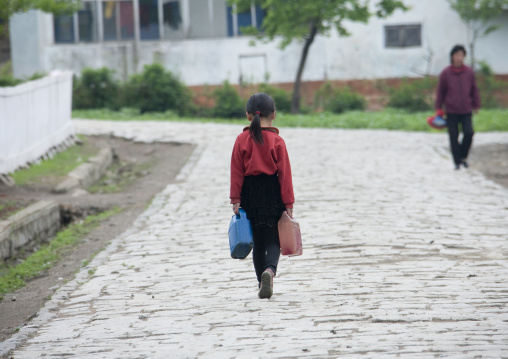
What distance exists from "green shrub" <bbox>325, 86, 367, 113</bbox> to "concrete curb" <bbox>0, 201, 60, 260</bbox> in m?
19.2

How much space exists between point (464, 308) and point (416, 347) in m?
1.00

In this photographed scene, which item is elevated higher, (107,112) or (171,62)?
(171,62)

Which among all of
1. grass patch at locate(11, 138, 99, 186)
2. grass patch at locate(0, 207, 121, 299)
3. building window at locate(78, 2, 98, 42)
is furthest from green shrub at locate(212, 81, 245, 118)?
grass patch at locate(0, 207, 121, 299)

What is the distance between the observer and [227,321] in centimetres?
492

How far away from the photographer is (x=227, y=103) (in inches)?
1077

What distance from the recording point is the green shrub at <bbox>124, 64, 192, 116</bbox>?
88.6 feet

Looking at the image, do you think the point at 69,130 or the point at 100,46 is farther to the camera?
the point at 100,46

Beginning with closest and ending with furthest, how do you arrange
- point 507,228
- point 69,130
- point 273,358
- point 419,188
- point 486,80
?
point 273,358 → point 507,228 → point 419,188 → point 69,130 → point 486,80

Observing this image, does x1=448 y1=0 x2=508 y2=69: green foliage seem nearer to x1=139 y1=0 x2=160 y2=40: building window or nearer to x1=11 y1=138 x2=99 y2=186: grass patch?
x1=139 y1=0 x2=160 y2=40: building window

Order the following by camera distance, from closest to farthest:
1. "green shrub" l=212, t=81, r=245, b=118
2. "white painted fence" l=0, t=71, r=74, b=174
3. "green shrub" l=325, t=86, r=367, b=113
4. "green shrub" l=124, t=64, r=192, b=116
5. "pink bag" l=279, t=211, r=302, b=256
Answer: "pink bag" l=279, t=211, r=302, b=256, "white painted fence" l=0, t=71, r=74, b=174, "green shrub" l=124, t=64, r=192, b=116, "green shrub" l=212, t=81, r=245, b=118, "green shrub" l=325, t=86, r=367, b=113

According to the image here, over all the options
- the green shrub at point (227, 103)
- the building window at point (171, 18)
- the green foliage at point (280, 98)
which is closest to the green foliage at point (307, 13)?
the green foliage at point (280, 98)

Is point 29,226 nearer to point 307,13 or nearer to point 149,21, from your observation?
point 307,13

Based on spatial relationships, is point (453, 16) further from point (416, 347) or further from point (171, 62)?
point (416, 347)

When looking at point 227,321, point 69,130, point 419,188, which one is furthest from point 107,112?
point 227,321
